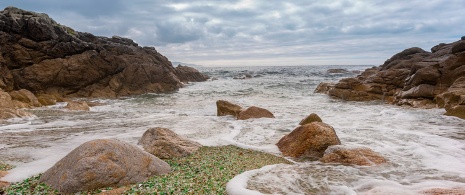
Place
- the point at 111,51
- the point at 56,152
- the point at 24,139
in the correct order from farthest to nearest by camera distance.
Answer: the point at 111,51 → the point at 24,139 → the point at 56,152

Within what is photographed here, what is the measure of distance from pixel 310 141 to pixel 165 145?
11.9ft

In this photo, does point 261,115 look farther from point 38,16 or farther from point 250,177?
point 38,16

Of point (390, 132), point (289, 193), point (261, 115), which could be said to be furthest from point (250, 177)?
point (261, 115)

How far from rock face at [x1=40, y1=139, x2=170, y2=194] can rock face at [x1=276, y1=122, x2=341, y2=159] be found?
148 inches

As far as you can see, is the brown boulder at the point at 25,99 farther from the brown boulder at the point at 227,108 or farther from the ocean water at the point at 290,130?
the brown boulder at the point at 227,108

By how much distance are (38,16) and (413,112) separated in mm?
29583

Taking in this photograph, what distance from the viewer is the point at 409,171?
6.39 meters

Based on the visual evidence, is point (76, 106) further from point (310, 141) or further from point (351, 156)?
point (351, 156)

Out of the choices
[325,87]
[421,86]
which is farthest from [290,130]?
[325,87]

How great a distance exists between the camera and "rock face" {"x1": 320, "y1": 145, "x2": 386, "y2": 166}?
6.77 m

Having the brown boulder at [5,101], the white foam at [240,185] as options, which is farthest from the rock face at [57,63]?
the white foam at [240,185]

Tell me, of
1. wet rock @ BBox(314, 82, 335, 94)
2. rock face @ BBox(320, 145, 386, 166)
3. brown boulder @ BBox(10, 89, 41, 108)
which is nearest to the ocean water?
rock face @ BBox(320, 145, 386, 166)

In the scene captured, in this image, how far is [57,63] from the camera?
989 inches

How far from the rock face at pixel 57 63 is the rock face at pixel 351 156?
2254 cm
